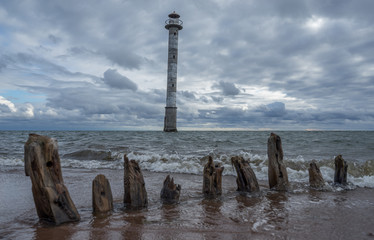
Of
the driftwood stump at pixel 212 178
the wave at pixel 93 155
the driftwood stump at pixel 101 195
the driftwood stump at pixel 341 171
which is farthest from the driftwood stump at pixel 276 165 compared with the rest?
the wave at pixel 93 155

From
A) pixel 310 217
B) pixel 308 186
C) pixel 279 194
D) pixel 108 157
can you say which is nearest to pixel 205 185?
pixel 279 194

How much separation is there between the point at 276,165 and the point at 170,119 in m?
32.0

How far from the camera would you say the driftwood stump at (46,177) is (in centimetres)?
307

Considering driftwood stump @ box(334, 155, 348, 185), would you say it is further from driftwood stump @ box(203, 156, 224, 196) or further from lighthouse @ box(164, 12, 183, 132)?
lighthouse @ box(164, 12, 183, 132)

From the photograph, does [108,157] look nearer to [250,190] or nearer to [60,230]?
[250,190]

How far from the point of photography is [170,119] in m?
37.0

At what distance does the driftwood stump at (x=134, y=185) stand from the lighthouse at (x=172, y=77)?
3245 cm

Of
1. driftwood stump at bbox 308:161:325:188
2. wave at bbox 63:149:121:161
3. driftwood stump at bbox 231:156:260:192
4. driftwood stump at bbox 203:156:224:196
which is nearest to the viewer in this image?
driftwood stump at bbox 203:156:224:196

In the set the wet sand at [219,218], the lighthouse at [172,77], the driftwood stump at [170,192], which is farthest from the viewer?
the lighthouse at [172,77]

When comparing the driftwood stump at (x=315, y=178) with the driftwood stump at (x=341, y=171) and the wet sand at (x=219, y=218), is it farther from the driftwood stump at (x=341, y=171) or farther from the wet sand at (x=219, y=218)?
the driftwood stump at (x=341, y=171)

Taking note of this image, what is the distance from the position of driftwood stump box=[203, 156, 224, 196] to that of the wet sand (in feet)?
0.62

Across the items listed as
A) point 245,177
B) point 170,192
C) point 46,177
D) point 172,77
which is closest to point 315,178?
point 245,177

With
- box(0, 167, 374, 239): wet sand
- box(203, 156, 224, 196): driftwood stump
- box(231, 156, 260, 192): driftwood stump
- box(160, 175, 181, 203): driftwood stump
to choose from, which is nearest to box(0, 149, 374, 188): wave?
box(0, 167, 374, 239): wet sand

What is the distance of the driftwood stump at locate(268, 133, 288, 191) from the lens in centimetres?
521
